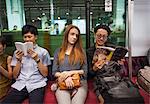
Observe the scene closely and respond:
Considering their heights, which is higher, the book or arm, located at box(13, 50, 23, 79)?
the book

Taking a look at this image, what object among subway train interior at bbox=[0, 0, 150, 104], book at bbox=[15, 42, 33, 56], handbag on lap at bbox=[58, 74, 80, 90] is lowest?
handbag on lap at bbox=[58, 74, 80, 90]

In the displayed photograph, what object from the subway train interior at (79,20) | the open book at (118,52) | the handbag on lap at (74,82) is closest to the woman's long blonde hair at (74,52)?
the handbag on lap at (74,82)

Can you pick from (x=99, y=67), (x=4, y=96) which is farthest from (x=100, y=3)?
(x=4, y=96)

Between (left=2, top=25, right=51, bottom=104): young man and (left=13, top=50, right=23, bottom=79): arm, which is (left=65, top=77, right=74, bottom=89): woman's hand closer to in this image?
(left=2, top=25, right=51, bottom=104): young man

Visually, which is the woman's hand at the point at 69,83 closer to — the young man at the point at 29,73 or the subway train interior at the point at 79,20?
the young man at the point at 29,73

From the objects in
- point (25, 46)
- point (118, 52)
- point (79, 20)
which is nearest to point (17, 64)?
point (25, 46)

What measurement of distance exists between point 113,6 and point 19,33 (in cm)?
123

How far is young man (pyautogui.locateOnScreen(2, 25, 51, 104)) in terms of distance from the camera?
80.8 inches

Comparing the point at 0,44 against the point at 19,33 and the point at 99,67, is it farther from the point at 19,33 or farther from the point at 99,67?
the point at 99,67

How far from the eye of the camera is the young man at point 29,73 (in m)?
2.05

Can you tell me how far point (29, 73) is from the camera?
2.18m

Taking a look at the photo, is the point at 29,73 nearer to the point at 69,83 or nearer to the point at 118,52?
the point at 69,83

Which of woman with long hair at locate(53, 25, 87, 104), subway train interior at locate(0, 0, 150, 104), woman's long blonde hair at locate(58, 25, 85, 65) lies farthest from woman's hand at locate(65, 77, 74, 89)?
subway train interior at locate(0, 0, 150, 104)

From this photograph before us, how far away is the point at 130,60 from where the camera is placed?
2.50 meters
